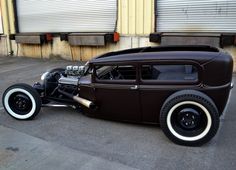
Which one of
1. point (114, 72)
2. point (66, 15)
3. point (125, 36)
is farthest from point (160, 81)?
point (66, 15)

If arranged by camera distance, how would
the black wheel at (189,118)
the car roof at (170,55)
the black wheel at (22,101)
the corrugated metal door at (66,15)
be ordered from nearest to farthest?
1. the black wheel at (189,118)
2. the car roof at (170,55)
3. the black wheel at (22,101)
4. the corrugated metal door at (66,15)

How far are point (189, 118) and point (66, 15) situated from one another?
8.66 metres

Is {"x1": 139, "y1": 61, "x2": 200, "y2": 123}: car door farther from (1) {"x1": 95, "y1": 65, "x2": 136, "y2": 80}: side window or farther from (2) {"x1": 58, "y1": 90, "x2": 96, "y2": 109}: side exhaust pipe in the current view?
(2) {"x1": 58, "y1": 90, "x2": 96, "y2": 109}: side exhaust pipe

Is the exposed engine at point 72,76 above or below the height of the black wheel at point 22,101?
above

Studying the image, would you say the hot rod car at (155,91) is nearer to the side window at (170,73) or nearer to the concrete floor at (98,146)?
the side window at (170,73)

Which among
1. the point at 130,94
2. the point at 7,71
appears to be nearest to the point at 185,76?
the point at 130,94

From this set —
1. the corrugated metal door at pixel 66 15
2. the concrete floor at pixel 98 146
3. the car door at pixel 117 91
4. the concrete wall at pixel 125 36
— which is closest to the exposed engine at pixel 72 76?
the car door at pixel 117 91

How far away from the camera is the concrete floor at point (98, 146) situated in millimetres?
3426

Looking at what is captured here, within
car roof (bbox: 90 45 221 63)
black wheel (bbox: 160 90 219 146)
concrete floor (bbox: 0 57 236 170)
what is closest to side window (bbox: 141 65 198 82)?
car roof (bbox: 90 45 221 63)

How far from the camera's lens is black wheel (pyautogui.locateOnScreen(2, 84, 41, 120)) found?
4809 millimetres

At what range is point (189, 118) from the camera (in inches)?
148

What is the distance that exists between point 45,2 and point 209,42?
718cm

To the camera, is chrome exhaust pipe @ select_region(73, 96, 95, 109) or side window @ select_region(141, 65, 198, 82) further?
chrome exhaust pipe @ select_region(73, 96, 95, 109)

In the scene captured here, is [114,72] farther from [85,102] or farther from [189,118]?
[189,118]
